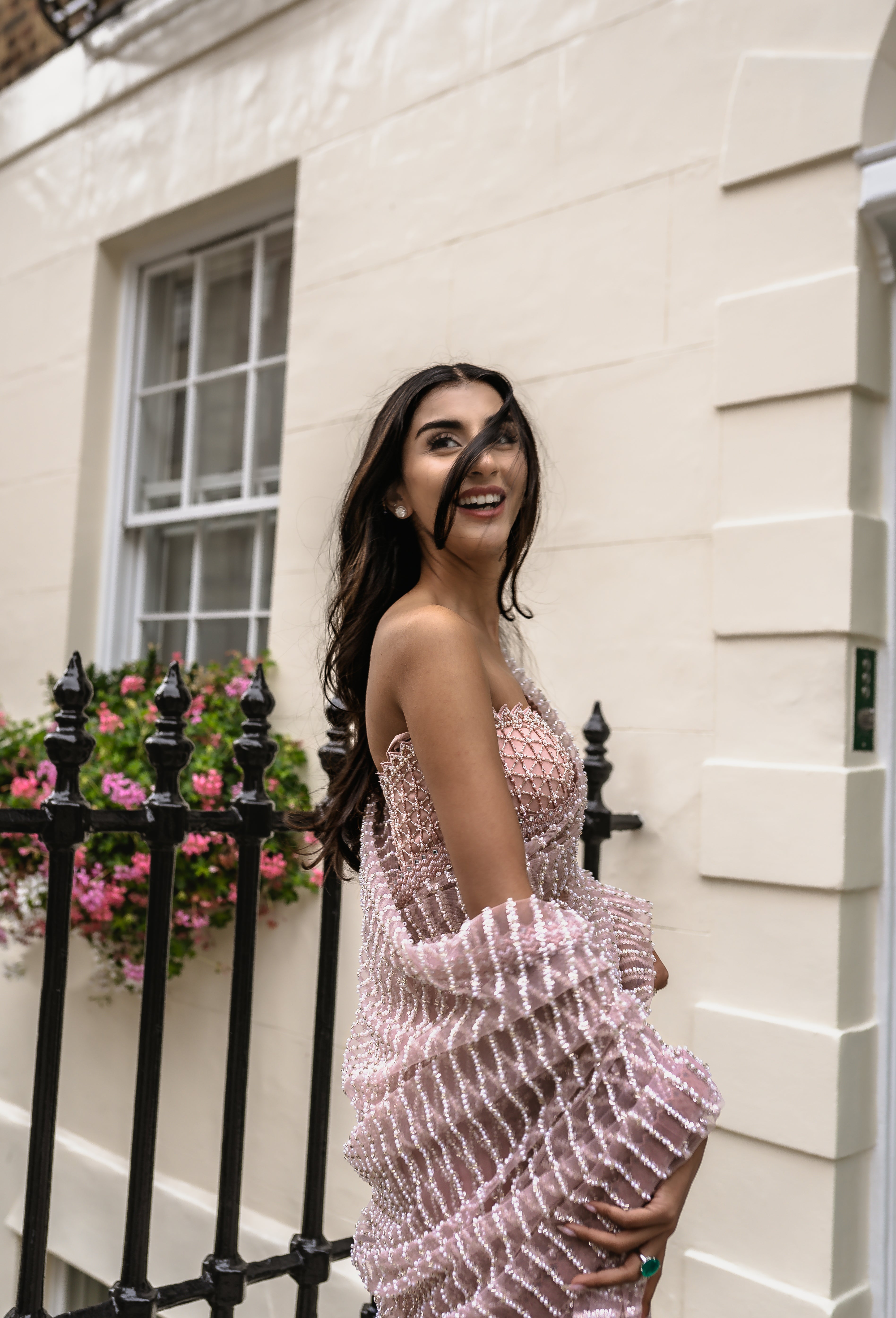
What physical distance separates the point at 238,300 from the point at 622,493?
2.62 meters

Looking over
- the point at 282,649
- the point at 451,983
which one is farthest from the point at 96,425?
the point at 451,983

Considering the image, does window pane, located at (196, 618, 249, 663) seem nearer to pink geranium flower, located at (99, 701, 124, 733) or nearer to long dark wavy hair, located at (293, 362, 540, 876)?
pink geranium flower, located at (99, 701, 124, 733)

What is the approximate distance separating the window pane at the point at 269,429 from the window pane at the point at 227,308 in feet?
0.79

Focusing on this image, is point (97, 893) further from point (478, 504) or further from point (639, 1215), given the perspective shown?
point (639, 1215)

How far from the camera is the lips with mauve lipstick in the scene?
160 cm

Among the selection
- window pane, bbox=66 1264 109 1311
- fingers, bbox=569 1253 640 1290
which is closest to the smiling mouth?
fingers, bbox=569 1253 640 1290

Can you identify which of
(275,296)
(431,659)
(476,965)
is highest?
(275,296)

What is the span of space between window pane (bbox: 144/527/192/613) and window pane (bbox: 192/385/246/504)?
25cm

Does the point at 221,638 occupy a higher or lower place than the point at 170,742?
higher

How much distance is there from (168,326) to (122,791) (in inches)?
107

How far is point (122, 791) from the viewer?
11.9ft

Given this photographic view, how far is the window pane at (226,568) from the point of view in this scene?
482cm

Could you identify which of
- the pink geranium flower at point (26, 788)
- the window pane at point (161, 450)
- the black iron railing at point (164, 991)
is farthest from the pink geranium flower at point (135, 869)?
the window pane at point (161, 450)

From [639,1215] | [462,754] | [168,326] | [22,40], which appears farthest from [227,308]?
[639,1215]
